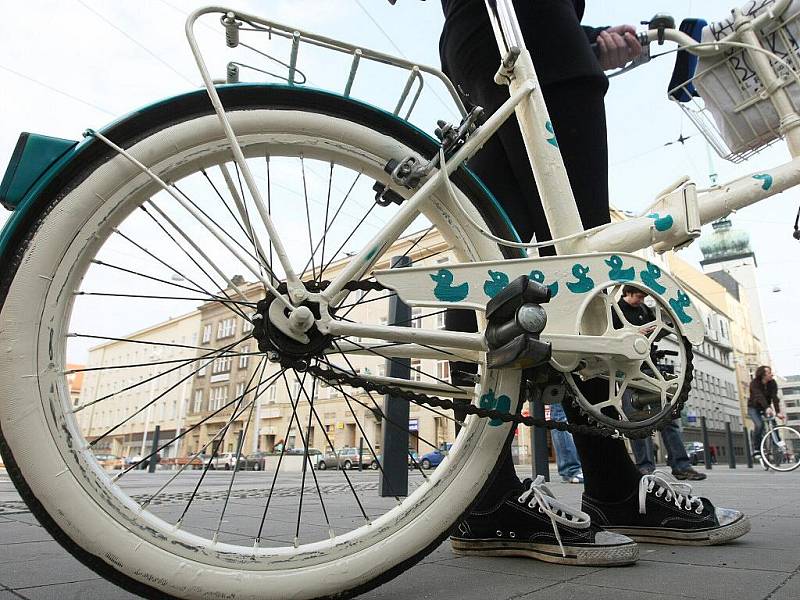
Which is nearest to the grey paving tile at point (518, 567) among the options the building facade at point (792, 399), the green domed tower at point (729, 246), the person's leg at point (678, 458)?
the person's leg at point (678, 458)

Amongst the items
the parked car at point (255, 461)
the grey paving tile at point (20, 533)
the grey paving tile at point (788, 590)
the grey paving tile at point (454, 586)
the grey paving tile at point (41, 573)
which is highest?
the grey paving tile at point (788, 590)

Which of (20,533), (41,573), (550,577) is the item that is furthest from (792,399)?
(41,573)

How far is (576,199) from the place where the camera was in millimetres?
1621

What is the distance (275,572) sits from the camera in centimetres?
90

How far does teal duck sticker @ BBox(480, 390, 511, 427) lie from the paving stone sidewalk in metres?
0.31

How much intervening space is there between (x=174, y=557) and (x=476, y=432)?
59 centimetres

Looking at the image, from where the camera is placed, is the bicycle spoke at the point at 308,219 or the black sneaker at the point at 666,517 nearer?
the bicycle spoke at the point at 308,219

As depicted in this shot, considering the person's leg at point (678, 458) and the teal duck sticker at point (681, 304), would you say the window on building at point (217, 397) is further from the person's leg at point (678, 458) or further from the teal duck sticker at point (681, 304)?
the teal duck sticker at point (681, 304)

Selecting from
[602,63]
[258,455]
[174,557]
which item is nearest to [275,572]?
[174,557]

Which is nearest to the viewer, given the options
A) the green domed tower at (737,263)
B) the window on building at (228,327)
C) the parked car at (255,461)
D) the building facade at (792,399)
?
the window on building at (228,327)

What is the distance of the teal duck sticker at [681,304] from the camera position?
132cm

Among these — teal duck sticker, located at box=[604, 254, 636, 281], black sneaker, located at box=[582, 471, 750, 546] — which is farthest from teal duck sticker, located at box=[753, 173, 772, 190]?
black sneaker, located at box=[582, 471, 750, 546]

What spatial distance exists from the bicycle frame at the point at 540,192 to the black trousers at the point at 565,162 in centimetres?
18

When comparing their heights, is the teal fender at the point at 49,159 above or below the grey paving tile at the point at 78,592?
above
